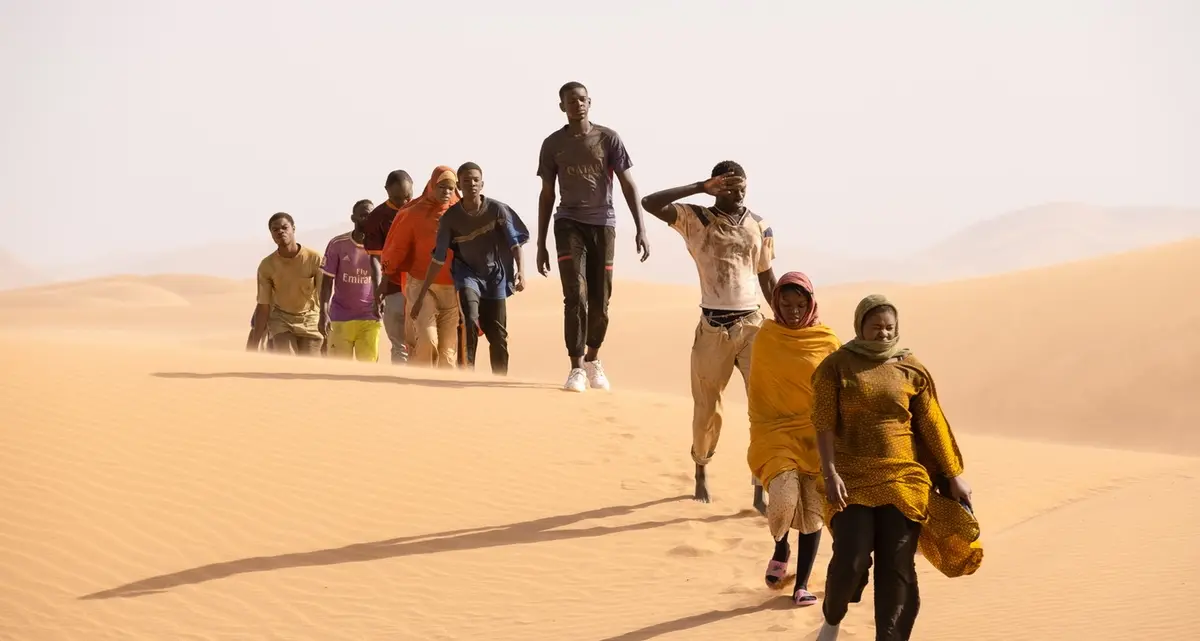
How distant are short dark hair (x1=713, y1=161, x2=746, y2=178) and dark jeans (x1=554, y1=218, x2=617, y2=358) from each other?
289 cm

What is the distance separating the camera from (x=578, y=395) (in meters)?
12.1

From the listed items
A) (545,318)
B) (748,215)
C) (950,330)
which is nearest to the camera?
(748,215)

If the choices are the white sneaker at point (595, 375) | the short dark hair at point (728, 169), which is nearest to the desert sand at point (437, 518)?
the white sneaker at point (595, 375)

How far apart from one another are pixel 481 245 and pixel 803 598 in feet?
18.6

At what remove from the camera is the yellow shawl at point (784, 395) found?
22.2 feet

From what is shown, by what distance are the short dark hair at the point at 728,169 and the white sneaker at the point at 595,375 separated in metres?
4.13

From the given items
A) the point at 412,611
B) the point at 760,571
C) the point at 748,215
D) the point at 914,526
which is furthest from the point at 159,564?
the point at 914,526

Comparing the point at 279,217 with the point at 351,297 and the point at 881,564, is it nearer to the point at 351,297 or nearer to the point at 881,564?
the point at 351,297

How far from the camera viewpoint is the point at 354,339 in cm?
1388

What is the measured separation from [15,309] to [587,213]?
45.3 m

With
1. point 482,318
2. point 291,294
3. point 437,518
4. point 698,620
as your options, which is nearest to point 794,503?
point 698,620

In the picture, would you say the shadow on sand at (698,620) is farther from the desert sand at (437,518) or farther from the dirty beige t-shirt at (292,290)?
the dirty beige t-shirt at (292,290)

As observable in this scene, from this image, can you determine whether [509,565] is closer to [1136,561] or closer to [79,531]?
[79,531]

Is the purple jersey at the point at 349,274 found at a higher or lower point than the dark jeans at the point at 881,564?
higher
